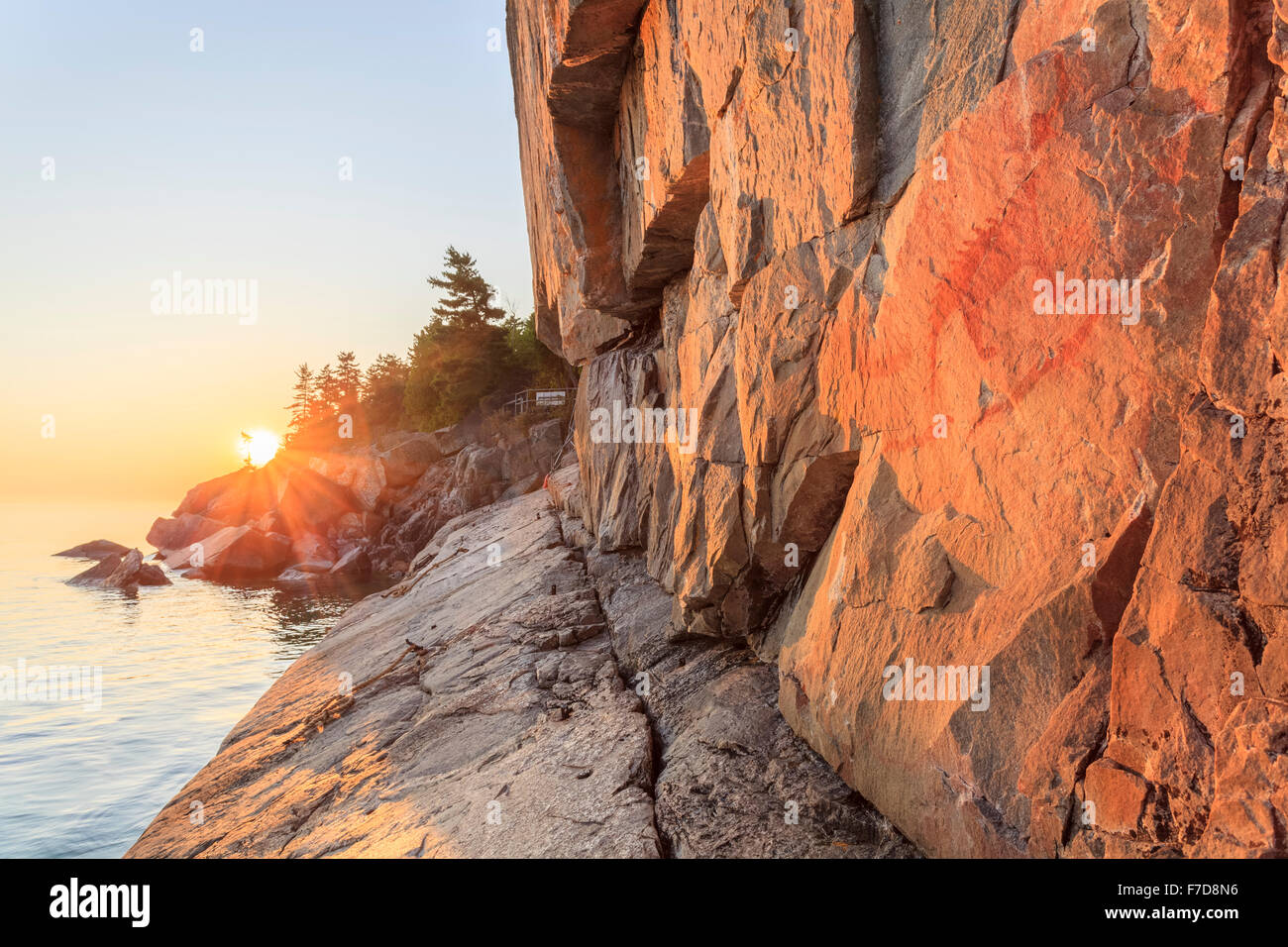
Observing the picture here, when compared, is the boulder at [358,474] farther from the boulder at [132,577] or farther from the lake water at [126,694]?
the boulder at [132,577]

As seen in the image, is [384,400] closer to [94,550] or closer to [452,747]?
[94,550]

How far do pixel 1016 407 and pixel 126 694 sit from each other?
27.2 metres

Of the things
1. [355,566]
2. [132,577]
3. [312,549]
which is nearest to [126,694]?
[355,566]

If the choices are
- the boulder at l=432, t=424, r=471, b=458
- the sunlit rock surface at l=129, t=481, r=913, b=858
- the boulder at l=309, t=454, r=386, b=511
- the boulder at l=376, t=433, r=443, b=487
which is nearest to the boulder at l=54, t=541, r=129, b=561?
the boulder at l=309, t=454, r=386, b=511

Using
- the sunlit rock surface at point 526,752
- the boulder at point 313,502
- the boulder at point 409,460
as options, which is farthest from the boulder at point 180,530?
the sunlit rock surface at point 526,752

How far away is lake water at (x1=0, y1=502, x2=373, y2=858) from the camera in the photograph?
49.5 ft

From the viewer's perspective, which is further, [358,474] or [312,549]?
[358,474]

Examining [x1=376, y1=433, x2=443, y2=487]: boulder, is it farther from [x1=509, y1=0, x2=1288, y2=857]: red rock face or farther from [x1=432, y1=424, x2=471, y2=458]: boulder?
[x1=509, y1=0, x2=1288, y2=857]: red rock face

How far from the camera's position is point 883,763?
522 centimetres

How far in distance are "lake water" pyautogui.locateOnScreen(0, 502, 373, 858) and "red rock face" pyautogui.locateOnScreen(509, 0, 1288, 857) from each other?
13.9m

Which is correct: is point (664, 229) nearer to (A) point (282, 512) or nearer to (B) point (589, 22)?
(B) point (589, 22)

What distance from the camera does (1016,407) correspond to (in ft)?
14.8

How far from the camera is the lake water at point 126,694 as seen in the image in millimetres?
15102
